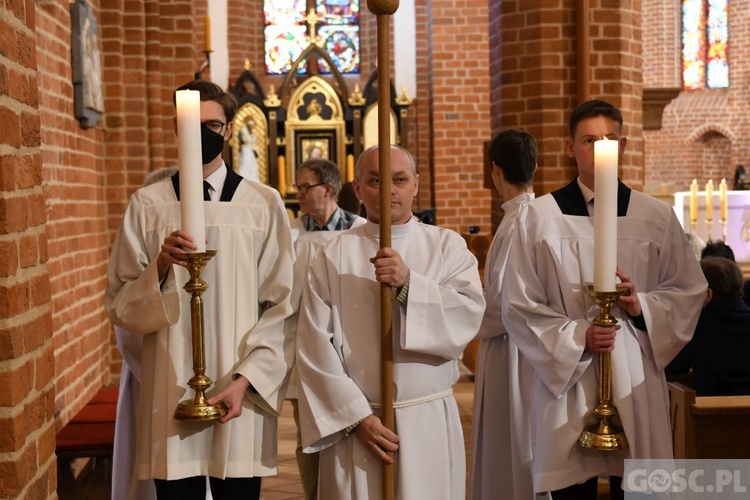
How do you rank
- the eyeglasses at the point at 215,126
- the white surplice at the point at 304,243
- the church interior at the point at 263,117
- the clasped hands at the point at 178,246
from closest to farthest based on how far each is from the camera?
the church interior at the point at 263,117 < the clasped hands at the point at 178,246 < the eyeglasses at the point at 215,126 < the white surplice at the point at 304,243

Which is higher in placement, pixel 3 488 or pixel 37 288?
pixel 37 288

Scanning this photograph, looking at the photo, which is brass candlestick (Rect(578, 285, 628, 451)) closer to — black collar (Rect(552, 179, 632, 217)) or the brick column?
black collar (Rect(552, 179, 632, 217))

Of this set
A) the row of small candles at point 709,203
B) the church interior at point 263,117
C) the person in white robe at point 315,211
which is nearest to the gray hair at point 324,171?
the person in white robe at point 315,211

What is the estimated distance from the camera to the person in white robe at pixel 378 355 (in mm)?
3166

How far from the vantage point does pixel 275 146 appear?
1444 centimetres

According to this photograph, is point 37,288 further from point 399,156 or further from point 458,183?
point 458,183

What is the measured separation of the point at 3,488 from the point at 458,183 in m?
11.8

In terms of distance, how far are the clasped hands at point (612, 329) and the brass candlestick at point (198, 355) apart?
1.24 metres

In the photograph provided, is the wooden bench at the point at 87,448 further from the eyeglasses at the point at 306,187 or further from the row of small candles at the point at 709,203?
the row of small candles at the point at 709,203

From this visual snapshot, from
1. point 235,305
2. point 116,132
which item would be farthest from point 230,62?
point 235,305

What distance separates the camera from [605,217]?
309 cm

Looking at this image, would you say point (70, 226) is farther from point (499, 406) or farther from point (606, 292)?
point (606, 292)

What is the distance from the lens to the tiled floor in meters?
5.67

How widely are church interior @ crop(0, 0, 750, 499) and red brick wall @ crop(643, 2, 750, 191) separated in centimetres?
4
